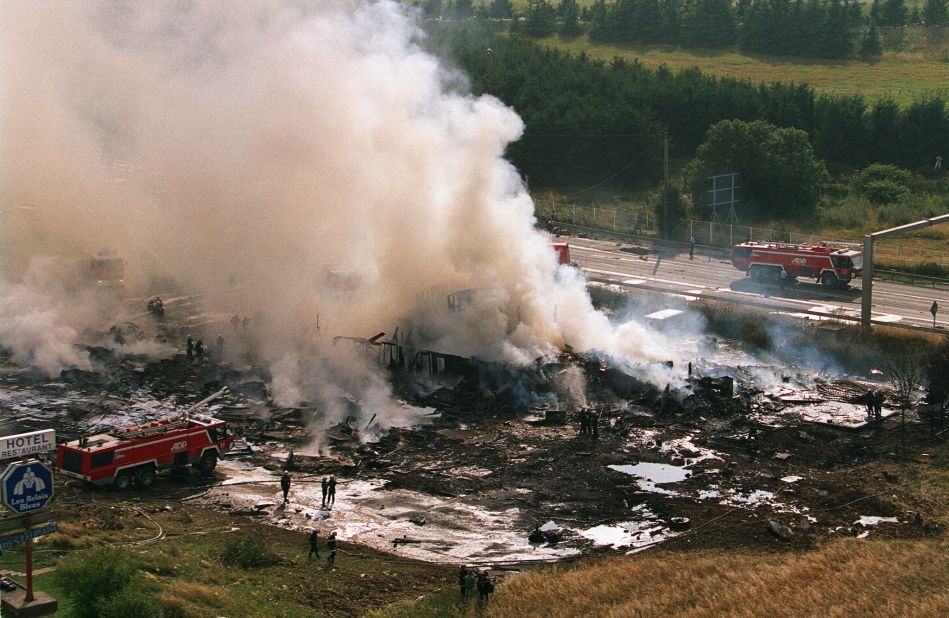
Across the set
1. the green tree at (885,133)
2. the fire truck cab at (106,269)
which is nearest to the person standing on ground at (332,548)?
the fire truck cab at (106,269)

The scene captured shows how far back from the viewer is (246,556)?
85.6 ft

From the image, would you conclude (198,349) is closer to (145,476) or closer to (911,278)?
(145,476)

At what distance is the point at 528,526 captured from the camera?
93.8 ft

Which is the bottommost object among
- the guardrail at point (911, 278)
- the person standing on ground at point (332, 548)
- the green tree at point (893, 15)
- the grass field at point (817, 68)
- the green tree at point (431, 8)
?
the person standing on ground at point (332, 548)

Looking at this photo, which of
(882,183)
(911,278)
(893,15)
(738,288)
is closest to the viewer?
(738,288)

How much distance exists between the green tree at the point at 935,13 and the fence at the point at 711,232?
66835 millimetres

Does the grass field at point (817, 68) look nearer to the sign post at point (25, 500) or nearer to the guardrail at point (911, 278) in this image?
the guardrail at point (911, 278)

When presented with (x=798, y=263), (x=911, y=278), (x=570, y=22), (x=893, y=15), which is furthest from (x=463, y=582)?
(x=893, y=15)

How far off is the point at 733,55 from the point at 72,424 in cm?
9584

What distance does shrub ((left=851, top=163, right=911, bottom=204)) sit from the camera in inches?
2970

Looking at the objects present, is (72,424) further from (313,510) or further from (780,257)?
(780,257)

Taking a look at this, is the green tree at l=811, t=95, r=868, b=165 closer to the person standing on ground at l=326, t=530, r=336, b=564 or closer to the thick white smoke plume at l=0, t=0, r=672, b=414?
the thick white smoke plume at l=0, t=0, r=672, b=414

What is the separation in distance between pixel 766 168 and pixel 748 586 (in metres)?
49.6

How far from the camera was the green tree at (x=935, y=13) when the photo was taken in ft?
397
